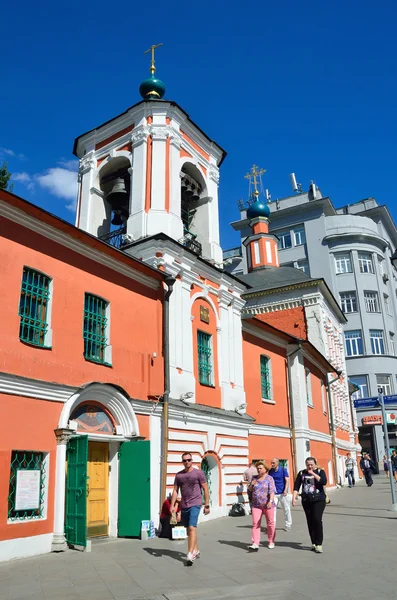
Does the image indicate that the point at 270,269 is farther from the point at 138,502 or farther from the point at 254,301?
the point at 138,502

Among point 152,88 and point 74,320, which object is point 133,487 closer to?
point 74,320

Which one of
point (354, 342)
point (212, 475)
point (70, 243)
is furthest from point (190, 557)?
point (354, 342)

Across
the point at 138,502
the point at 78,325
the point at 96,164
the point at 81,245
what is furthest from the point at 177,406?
the point at 96,164

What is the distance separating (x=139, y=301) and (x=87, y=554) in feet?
19.0

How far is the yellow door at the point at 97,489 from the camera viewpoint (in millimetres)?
11086

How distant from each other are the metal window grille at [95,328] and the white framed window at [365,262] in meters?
37.6

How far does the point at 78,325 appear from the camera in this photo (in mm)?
11125

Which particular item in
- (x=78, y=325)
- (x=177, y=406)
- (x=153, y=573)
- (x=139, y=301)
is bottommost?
(x=153, y=573)

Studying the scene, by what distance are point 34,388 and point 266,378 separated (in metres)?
11.4

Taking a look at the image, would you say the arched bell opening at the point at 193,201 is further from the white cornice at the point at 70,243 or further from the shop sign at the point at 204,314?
the white cornice at the point at 70,243

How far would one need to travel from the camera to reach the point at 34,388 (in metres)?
9.73

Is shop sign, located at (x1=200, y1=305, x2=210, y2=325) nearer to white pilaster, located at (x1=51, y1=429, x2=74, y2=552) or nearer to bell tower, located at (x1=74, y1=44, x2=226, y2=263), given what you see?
bell tower, located at (x1=74, y1=44, x2=226, y2=263)

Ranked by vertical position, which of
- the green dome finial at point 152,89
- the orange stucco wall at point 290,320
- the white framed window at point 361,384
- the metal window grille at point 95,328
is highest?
the green dome finial at point 152,89

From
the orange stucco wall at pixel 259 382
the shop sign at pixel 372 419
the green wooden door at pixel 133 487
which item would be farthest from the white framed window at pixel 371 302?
the green wooden door at pixel 133 487
